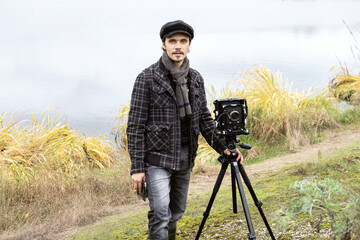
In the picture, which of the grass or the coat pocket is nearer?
the coat pocket

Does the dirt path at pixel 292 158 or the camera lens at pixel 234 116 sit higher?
the camera lens at pixel 234 116

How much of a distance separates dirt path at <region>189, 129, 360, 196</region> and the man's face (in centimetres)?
314

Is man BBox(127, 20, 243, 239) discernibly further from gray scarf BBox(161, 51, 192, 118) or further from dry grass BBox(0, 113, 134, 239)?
dry grass BBox(0, 113, 134, 239)

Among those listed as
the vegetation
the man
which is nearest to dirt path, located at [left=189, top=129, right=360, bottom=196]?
the vegetation

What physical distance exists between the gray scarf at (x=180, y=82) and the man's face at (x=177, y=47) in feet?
0.12

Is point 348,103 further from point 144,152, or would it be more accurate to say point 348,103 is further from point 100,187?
point 144,152

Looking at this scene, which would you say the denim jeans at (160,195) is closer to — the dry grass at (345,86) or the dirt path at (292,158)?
the dirt path at (292,158)

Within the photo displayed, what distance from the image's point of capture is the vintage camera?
3.14 meters

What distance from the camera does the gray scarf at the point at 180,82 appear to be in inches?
120

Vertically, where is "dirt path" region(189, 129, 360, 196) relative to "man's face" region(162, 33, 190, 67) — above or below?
below

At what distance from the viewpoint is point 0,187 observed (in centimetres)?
571

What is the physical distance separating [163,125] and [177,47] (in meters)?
0.54

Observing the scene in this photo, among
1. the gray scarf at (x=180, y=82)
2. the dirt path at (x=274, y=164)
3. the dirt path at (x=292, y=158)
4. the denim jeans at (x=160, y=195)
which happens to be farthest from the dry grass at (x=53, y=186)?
the gray scarf at (x=180, y=82)

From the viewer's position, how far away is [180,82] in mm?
3049
